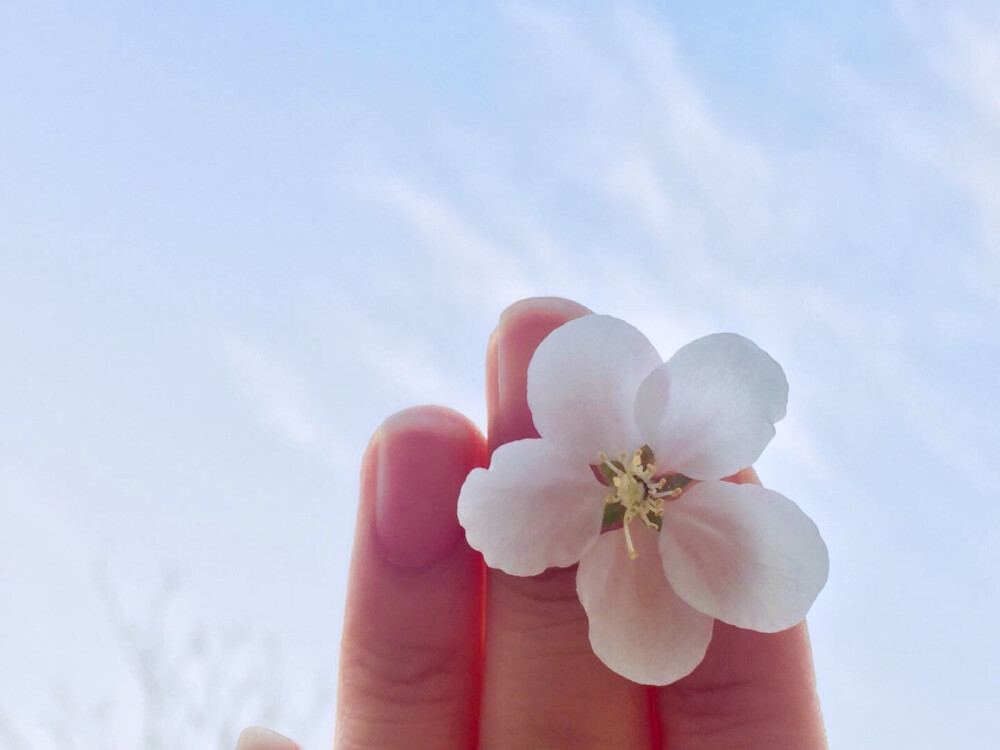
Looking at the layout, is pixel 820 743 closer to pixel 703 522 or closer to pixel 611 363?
Answer: pixel 703 522

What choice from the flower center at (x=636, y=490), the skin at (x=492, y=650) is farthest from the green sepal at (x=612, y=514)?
the skin at (x=492, y=650)

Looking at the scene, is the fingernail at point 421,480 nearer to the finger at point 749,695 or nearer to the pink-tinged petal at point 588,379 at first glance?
the pink-tinged petal at point 588,379

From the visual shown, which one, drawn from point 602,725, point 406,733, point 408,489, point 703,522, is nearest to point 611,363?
point 703,522

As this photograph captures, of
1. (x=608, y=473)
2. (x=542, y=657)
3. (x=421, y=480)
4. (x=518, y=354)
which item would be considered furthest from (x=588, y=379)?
(x=542, y=657)

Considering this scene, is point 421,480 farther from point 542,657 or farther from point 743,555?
point 743,555

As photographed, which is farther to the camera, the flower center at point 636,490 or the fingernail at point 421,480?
the fingernail at point 421,480

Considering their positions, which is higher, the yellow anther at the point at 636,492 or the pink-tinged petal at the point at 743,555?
the yellow anther at the point at 636,492

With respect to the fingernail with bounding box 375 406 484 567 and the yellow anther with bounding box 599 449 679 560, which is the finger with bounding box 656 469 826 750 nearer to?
the yellow anther with bounding box 599 449 679 560
